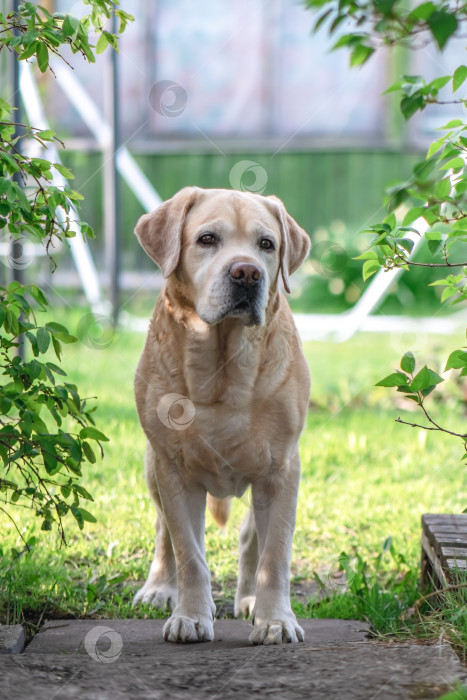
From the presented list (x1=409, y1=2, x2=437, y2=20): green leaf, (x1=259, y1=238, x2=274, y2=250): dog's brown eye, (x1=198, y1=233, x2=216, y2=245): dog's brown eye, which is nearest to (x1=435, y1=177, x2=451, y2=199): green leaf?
(x1=259, y1=238, x2=274, y2=250): dog's brown eye

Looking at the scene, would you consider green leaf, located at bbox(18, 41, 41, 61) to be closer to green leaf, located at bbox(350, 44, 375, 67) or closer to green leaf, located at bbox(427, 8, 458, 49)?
green leaf, located at bbox(350, 44, 375, 67)

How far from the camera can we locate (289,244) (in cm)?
323

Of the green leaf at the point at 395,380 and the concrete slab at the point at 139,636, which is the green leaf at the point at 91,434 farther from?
the green leaf at the point at 395,380

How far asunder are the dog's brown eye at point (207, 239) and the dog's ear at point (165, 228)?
0.29ft

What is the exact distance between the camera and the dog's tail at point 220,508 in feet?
11.7

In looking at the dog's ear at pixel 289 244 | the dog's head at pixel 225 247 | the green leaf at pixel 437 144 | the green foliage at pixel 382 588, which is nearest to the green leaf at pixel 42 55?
the dog's head at pixel 225 247

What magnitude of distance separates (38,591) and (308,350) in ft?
17.7

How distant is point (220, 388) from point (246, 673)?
3.43 ft

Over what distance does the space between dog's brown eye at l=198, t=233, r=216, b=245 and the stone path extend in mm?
1268

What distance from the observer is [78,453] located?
8.77ft

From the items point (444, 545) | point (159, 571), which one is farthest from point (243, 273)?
point (159, 571)

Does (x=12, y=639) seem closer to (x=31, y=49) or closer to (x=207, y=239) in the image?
(x=207, y=239)

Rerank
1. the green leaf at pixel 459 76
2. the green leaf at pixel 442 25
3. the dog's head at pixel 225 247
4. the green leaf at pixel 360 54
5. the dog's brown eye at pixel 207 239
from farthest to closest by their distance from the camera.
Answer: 1. the dog's brown eye at pixel 207 239
2. the dog's head at pixel 225 247
3. the green leaf at pixel 459 76
4. the green leaf at pixel 360 54
5. the green leaf at pixel 442 25

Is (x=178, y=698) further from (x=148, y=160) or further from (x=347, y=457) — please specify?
(x=148, y=160)
